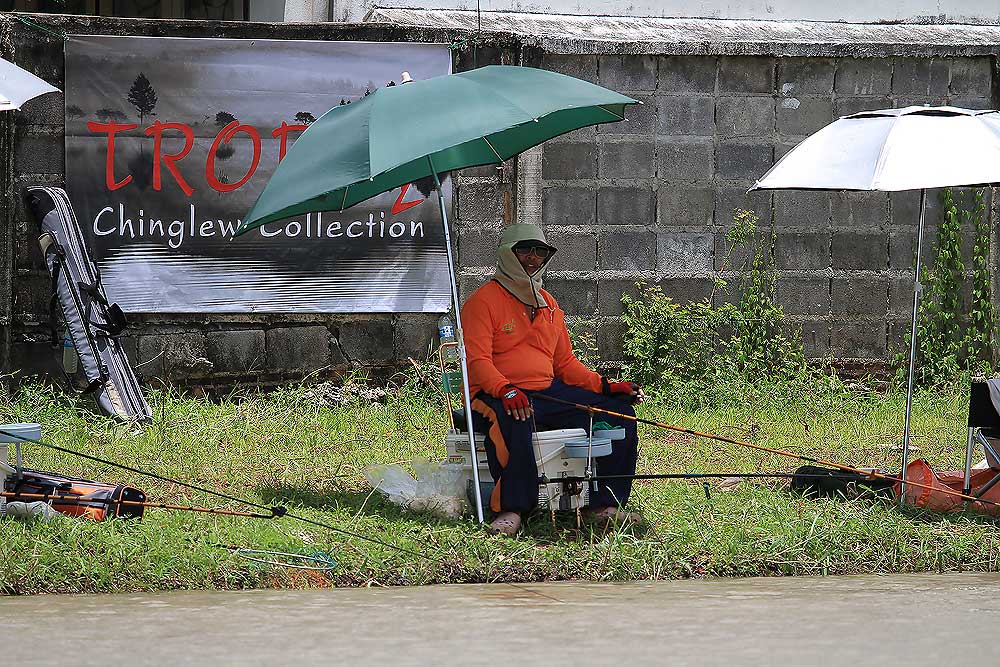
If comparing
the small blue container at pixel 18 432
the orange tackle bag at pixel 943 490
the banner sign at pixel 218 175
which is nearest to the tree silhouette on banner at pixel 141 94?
the banner sign at pixel 218 175

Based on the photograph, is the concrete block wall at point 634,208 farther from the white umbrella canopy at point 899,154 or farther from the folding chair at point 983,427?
the folding chair at point 983,427

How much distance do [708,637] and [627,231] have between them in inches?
202

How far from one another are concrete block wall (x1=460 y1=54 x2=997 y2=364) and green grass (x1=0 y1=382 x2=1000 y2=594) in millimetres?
1103

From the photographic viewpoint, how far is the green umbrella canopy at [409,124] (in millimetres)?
5316

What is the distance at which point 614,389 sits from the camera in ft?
20.0

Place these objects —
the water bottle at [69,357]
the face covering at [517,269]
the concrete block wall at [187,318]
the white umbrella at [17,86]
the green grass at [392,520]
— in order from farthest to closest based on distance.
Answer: the concrete block wall at [187,318]
the water bottle at [69,357]
the white umbrella at [17,86]
the face covering at [517,269]
the green grass at [392,520]

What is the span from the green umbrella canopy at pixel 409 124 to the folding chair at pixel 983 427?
2190mm

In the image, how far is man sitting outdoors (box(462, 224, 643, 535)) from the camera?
5.65 meters

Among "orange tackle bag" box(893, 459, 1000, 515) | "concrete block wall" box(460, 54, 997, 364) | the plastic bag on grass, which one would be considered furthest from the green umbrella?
"concrete block wall" box(460, 54, 997, 364)

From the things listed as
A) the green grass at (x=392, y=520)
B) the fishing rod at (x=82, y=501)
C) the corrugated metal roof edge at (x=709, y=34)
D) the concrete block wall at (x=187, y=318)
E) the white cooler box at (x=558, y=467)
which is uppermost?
the corrugated metal roof edge at (x=709, y=34)

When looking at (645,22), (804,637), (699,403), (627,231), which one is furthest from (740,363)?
(804,637)

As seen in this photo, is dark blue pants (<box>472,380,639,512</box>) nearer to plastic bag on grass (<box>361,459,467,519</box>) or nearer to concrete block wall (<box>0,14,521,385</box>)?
plastic bag on grass (<box>361,459,467,519</box>)

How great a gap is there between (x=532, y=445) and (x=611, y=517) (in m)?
0.50

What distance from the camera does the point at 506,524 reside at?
5629 mm
